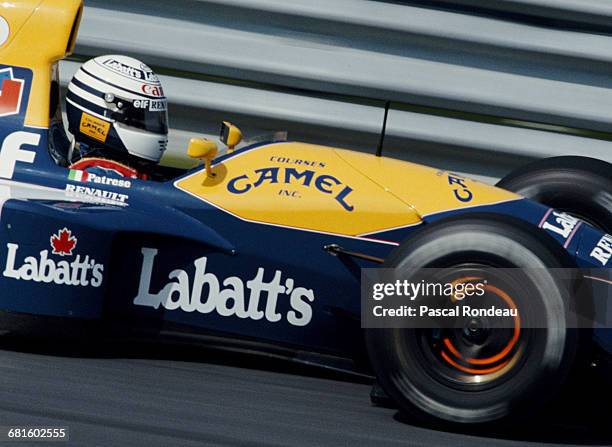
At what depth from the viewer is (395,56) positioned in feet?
19.7

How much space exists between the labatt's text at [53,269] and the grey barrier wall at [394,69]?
6.20ft

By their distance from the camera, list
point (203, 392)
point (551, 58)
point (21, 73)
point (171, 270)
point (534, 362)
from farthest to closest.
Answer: point (551, 58) → point (21, 73) → point (171, 270) → point (203, 392) → point (534, 362)

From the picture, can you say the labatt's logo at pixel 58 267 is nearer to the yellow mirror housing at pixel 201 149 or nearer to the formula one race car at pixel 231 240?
the formula one race car at pixel 231 240

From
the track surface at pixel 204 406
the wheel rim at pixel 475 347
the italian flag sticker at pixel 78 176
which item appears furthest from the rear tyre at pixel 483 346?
the italian flag sticker at pixel 78 176

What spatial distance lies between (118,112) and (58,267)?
0.73 meters

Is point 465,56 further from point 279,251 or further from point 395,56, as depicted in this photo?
point 279,251

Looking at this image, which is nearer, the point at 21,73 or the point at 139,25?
the point at 21,73

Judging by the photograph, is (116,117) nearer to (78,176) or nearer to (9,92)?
(78,176)

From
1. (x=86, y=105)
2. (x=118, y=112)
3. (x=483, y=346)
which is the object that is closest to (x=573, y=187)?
(x=483, y=346)

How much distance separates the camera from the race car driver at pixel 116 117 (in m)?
4.77

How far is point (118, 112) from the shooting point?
15.6 ft

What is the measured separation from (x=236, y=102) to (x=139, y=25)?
645mm

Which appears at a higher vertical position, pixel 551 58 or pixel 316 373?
pixel 551 58

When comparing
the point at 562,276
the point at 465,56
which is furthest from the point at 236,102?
the point at 562,276
